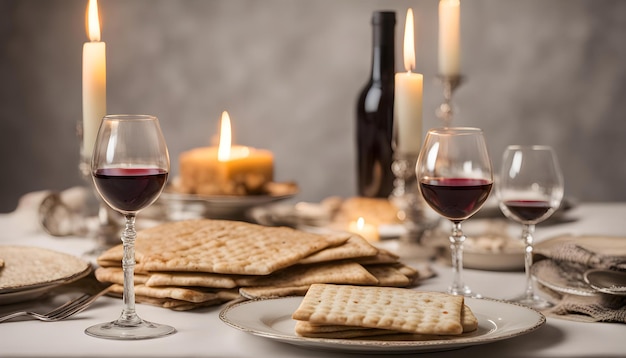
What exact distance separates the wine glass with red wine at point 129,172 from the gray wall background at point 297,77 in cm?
358

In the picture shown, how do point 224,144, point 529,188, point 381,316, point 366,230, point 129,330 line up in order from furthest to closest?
point 224,144
point 366,230
point 529,188
point 129,330
point 381,316

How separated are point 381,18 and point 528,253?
0.83 meters

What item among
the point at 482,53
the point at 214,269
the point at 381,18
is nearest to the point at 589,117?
the point at 482,53

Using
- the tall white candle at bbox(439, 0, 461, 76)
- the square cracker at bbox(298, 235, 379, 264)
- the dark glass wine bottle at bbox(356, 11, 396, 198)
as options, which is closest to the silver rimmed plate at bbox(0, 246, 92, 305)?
the square cracker at bbox(298, 235, 379, 264)

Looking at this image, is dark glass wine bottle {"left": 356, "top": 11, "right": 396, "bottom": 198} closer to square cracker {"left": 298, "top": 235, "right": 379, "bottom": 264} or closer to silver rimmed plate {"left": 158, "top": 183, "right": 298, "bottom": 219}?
silver rimmed plate {"left": 158, "top": 183, "right": 298, "bottom": 219}

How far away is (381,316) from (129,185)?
42 centimetres

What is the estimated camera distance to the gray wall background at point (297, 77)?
15.6ft

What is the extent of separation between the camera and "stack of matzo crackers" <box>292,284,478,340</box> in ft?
3.66

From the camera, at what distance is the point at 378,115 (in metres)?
2.21

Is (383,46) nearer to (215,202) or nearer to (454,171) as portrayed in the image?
(215,202)

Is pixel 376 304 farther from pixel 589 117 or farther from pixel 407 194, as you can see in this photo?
pixel 589 117

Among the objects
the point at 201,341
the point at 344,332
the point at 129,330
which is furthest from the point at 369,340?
the point at 129,330

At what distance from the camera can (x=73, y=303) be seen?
4.66ft

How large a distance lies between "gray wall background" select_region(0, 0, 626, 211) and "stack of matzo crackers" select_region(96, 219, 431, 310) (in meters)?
3.28
